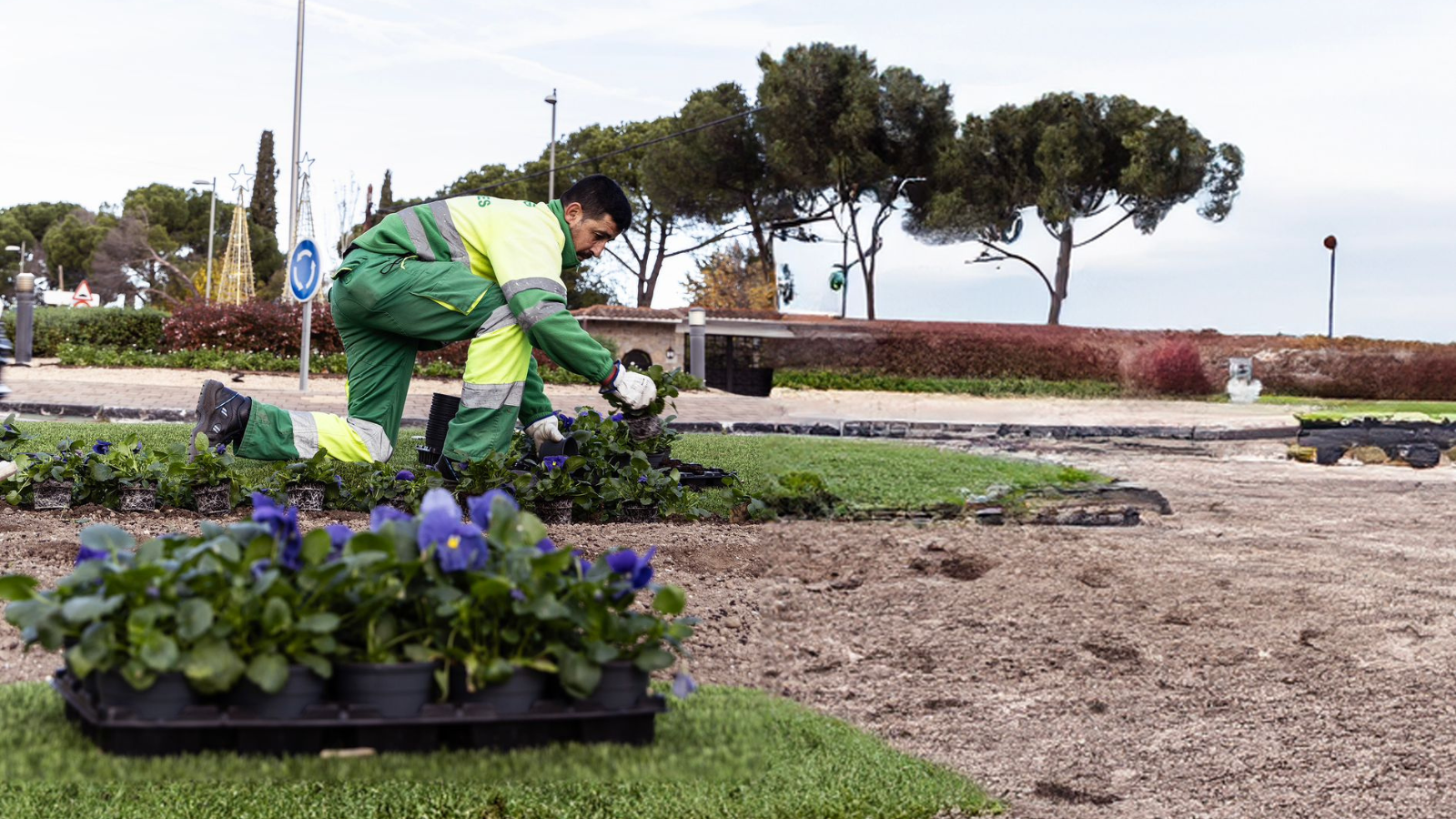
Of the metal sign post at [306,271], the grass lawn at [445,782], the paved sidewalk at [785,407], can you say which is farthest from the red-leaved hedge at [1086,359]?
the grass lawn at [445,782]

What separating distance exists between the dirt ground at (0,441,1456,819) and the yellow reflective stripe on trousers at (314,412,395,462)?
60 centimetres

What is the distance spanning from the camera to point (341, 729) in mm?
2303

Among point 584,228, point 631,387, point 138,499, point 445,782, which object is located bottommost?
point 445,782

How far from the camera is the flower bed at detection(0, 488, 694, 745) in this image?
215 centimetres

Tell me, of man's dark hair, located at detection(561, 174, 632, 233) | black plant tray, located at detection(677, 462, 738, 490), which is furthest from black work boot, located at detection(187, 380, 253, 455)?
black plant tray, located at detection(677, 462, 738, 490)

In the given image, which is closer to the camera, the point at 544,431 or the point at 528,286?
the point at 528,286

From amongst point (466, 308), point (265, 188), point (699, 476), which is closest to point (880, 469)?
point (699, 476)

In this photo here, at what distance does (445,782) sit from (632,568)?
53cm

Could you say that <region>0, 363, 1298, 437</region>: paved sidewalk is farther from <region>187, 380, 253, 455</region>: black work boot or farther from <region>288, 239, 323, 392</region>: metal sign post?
<region>187, 380, 253, 455</region>: black work boot

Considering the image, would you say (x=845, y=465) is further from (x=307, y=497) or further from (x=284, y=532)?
(x=284, y=532)

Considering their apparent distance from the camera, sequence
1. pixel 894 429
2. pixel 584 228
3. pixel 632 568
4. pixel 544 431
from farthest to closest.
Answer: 1. pixel 894 429
2. pixel 544 431
3. pixel 584 228
4. pixel 632 568

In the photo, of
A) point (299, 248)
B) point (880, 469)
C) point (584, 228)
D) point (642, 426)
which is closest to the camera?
point (584, 228)

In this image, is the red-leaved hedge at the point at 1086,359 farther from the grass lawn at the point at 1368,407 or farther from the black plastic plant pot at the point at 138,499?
the black plastic plant pot at the point at 138,499

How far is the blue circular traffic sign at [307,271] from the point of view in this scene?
15.6 metres
